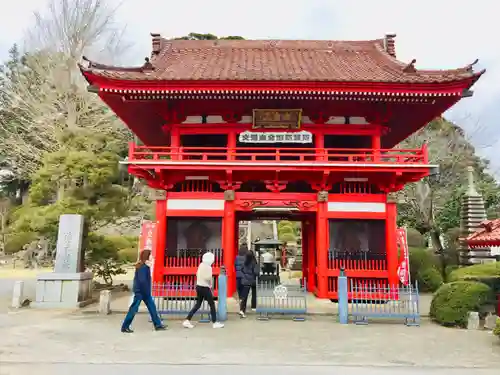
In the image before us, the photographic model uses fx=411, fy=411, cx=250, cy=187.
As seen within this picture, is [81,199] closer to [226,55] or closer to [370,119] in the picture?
[226,55]

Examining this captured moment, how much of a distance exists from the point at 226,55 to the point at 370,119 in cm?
687

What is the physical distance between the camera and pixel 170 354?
7.03 meters

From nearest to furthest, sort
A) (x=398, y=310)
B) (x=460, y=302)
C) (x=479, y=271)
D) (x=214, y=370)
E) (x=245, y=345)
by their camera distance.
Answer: (x=214, y=370), (x=245, y=345), (x=460, y=302), (x=398, y=310), (x=479, y=271)

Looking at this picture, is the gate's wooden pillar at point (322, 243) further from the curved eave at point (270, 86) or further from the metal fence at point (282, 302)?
the curved eave at point (270, 86)

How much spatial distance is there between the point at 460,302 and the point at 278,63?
10.4 m

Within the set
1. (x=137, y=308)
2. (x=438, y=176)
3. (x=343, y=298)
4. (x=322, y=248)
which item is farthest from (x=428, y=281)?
(x=137, y=308)

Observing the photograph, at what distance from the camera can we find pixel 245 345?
25.7ft

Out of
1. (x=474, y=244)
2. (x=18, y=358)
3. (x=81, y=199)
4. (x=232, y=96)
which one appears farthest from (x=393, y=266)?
(x=81, y=199)

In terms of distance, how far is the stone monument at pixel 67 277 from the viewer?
12945 mm

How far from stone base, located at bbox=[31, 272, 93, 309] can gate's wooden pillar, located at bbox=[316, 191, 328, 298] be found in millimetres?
7653

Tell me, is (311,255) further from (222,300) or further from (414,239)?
(414,239)

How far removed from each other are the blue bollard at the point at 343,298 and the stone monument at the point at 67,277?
26.7 ft

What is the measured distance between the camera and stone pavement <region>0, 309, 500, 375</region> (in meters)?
6.65

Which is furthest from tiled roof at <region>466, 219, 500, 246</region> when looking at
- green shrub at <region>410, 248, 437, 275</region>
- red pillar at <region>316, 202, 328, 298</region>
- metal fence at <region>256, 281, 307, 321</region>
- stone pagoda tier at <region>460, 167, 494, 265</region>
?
stone pagoda tier at <region>460, 167, 494, 265</region>
